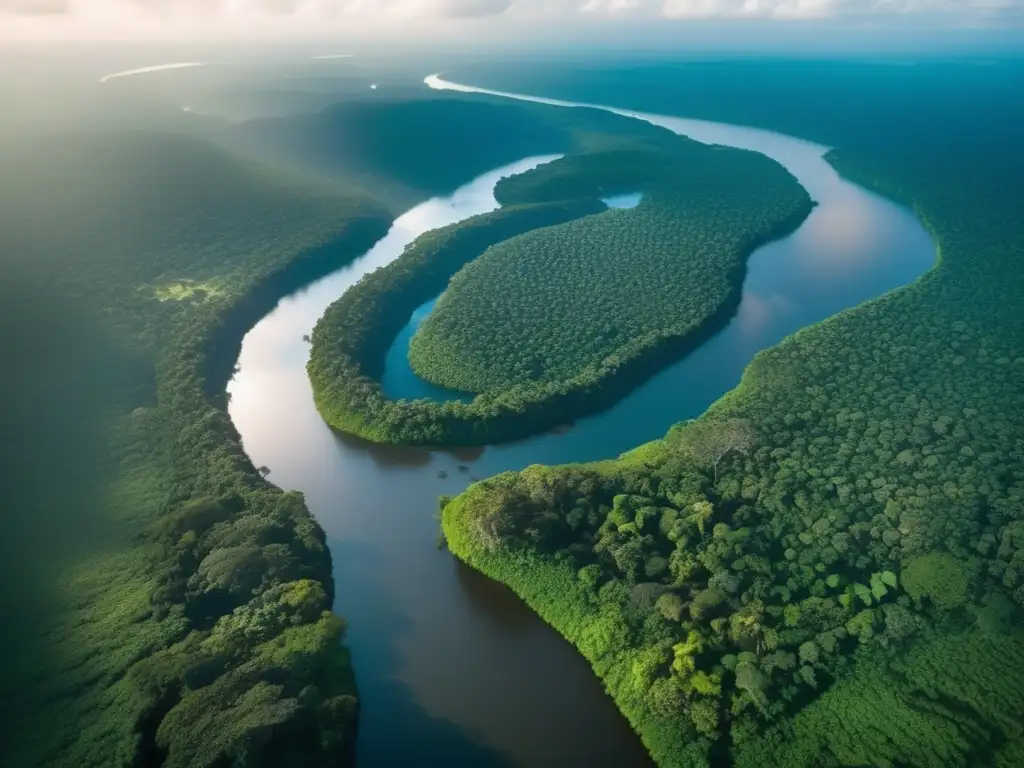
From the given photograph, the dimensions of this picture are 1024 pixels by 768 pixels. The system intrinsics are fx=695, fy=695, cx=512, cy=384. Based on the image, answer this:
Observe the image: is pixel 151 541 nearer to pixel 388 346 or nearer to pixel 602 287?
pixel 388 346

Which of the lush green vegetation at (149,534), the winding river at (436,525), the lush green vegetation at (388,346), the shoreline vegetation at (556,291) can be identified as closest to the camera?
the lush green vegetation at (149,534)

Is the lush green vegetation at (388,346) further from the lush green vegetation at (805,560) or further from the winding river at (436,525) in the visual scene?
the lush green vegetation at (805,560)

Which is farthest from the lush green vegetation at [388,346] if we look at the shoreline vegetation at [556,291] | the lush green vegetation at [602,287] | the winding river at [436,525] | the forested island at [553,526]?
the lush green vegetation at [602,287]

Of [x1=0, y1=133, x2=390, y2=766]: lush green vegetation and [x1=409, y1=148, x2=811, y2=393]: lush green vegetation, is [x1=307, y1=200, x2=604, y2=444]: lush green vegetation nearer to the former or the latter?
[x1=409, y1=148, x2=811, y2=393]: lush green vegetation

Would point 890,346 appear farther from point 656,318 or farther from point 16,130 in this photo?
point 16,130

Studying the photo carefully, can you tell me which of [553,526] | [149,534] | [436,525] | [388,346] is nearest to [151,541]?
[149,534]

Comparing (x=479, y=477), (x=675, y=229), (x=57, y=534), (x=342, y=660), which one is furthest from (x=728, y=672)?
(x=675, y=229)
